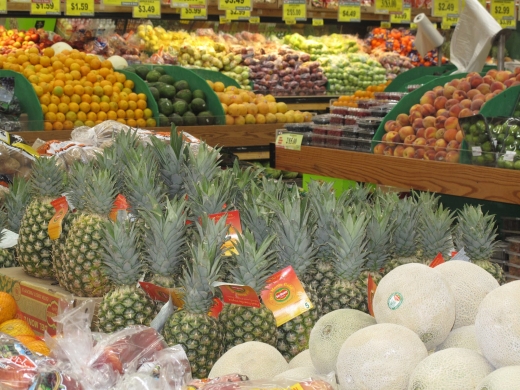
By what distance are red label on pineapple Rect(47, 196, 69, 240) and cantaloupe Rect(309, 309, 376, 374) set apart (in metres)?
1.33

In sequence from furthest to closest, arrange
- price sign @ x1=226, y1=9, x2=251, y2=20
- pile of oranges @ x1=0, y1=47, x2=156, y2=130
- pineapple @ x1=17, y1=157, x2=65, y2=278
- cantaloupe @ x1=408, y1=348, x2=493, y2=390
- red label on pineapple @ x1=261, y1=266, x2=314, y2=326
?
1. price sign @ x1=226, y1=9, x2=251, y2=20
2. pile of oranges @ x1=0, y1=47, x2=156, y2=130
3. pineapple @ x1=17, y1=157, x2=65, y2=278
4. red label on pineapple @ x1=261, y1=266, x2=314, y2=326
5. cantaloupe @ x1=408, y1=348, x2=493, y2=390

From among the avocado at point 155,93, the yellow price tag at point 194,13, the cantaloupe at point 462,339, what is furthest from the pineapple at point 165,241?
the yellow price tag at point 194,13

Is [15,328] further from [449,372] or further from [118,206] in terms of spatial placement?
[449,372]

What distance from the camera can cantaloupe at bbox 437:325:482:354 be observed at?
1652 mm

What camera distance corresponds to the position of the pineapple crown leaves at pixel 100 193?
8.54 feet

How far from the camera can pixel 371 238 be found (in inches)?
91.8

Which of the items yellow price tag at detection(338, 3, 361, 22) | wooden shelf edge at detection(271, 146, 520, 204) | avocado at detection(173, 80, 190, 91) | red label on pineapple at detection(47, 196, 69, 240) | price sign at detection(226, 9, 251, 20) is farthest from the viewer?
yellow price tag at detection(338, 3, 361, 22)

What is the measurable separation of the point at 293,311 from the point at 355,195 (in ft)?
2.21

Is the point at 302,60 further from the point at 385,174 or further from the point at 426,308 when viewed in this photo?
the point at 426,308

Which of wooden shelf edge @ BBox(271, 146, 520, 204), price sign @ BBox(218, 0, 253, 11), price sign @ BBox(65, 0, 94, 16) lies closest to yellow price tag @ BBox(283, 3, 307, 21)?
price sign @ BBox(218, 0, 253, 11)

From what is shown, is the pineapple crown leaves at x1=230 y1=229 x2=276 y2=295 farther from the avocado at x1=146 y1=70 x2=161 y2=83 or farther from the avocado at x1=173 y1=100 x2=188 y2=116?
the avocado at x1=146 y1=70 x2=161 y2=83

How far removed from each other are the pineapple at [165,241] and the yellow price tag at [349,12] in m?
5.63

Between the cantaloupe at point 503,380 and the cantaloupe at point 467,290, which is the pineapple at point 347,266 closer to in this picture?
the cantaloupe at point 467,290

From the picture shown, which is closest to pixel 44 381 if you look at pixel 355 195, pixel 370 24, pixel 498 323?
pixel 498 323
